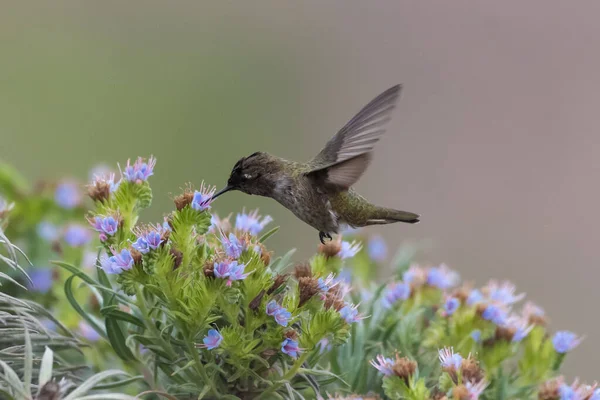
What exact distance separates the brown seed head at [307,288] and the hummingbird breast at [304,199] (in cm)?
41

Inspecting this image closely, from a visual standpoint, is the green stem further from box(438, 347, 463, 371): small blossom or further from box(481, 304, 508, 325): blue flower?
box(481, 304, 508, 325): blue flower

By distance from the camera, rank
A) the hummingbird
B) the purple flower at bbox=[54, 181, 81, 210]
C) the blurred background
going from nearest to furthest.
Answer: the hummingbird < the purple flower at bbox=[54, 181, 81, 210] < the blurred background

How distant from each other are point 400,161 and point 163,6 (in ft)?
7.41

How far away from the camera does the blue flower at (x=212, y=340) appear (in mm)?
1017

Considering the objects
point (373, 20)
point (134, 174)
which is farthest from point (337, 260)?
point (373, 20)

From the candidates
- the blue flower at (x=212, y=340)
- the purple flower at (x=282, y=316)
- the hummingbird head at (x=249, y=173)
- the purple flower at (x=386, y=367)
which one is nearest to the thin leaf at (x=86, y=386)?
the blue flower at (x=212, y=340)

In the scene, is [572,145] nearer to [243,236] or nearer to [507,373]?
[507,373]

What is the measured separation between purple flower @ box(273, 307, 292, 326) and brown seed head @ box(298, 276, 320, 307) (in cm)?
5

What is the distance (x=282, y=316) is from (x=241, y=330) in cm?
6

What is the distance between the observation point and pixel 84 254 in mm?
1521

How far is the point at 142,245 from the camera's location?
1032 mm

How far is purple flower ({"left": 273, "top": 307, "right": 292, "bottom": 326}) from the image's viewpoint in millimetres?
1025

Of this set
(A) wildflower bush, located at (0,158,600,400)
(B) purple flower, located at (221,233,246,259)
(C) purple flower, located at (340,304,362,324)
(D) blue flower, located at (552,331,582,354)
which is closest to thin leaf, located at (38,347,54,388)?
(A) wildflower bush, located at (0,158,600,400)

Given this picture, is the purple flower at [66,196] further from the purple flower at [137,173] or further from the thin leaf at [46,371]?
the thin leaf at [46,371]
